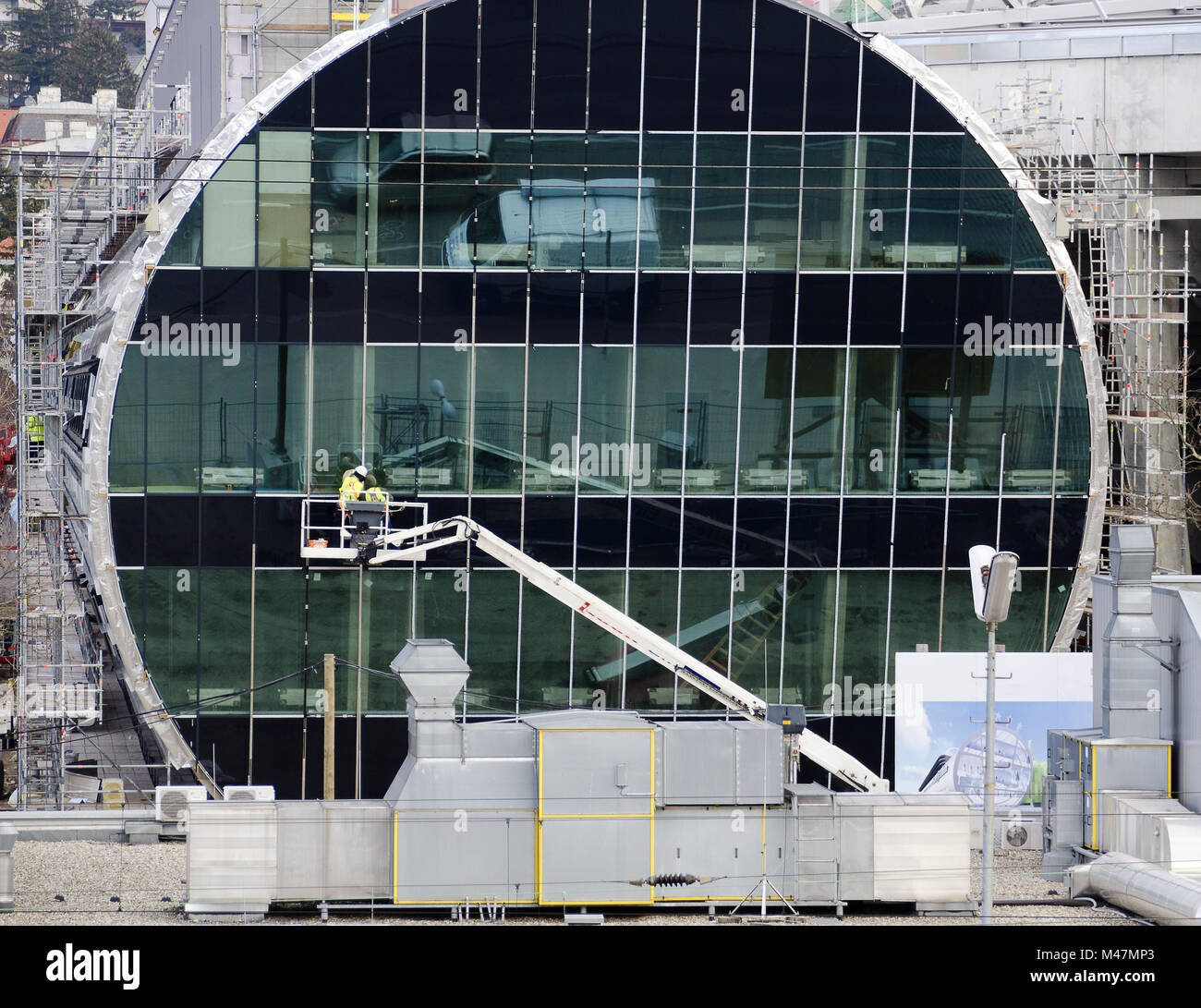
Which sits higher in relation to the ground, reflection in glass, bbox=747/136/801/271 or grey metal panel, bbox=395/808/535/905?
reflection in glass, bbox=747/136/801/271

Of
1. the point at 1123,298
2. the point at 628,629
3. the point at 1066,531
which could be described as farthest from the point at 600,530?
the point at 1123,298

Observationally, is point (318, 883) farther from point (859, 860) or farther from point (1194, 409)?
point (1194, 409)

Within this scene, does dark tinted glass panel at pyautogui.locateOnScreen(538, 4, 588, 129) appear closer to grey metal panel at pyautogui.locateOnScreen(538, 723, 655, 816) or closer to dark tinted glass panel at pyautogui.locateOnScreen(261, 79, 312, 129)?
dark tinted glass panel at pyautogui.locateOnScreen(261, 79, 312, 129)

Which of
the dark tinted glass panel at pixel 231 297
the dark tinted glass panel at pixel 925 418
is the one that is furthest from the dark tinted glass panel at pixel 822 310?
the dark tinted glass panel at pixel 231 297

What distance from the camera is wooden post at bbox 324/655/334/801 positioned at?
27834mm

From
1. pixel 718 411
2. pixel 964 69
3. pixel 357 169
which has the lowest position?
pixel 718 411

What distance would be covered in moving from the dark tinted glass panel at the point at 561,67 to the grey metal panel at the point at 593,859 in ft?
46.2

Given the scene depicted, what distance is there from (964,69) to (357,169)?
18.4 meters

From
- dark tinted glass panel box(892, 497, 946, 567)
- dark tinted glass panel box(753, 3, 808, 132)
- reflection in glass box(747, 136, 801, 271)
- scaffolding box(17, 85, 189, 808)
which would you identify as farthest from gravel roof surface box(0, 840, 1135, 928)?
dark tinted glass panel box(753, 3, 808, 132)

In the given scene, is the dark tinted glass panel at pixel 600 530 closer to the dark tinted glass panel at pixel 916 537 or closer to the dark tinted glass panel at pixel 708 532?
the dark tinted glass panel at pixel 708 532

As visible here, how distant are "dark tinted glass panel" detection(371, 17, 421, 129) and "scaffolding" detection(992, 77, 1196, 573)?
12.2m

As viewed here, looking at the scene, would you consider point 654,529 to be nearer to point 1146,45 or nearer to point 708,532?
point 708,532

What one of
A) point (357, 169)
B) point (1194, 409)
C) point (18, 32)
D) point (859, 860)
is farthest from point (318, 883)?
point (18, 32)
